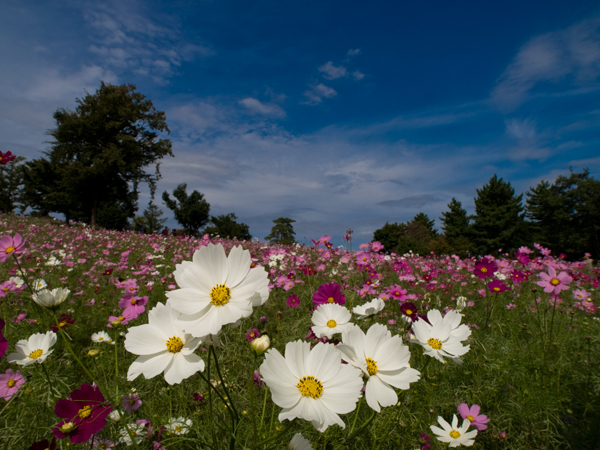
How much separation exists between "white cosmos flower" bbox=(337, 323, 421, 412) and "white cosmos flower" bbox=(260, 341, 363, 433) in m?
0.05

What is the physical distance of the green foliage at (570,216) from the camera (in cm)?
2822

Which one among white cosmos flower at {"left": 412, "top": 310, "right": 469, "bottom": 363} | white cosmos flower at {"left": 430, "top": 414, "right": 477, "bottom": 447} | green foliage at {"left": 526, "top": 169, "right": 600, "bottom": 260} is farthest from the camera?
green foliage at {"left": 526, "top": 169, "right": 600, "bottom": 260}

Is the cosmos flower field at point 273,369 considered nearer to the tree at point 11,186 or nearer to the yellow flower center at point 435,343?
the yellow flower center at point 435,343

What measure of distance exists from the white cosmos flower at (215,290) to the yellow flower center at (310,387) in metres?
0.23

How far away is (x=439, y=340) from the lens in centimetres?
107

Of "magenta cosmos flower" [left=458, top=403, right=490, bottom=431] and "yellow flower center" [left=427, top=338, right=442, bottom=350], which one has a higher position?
"yellow flower center" [left=427, top=338, right=442, bottom=350]

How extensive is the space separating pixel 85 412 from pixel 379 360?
88cm

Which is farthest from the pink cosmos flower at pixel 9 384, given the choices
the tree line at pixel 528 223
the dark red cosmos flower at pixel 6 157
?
the tree line at pixel 528 223

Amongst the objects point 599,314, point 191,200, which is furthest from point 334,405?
point 191,200

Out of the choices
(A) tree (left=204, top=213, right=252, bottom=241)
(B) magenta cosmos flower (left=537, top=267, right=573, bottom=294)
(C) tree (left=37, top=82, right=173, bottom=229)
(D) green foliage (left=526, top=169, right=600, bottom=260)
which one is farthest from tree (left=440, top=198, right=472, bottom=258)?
(B) magenta cosmos flower (left=537, top=267, right=573, bottom=294)

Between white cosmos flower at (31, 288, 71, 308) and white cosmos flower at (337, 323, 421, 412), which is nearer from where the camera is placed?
white cosmos flower at (337, 323, 421, 412)

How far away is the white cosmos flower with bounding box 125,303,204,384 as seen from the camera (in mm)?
717

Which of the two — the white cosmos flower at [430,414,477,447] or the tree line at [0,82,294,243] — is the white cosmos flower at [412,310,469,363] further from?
the tree line at [0,82,294,243]

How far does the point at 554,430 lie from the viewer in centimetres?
192
